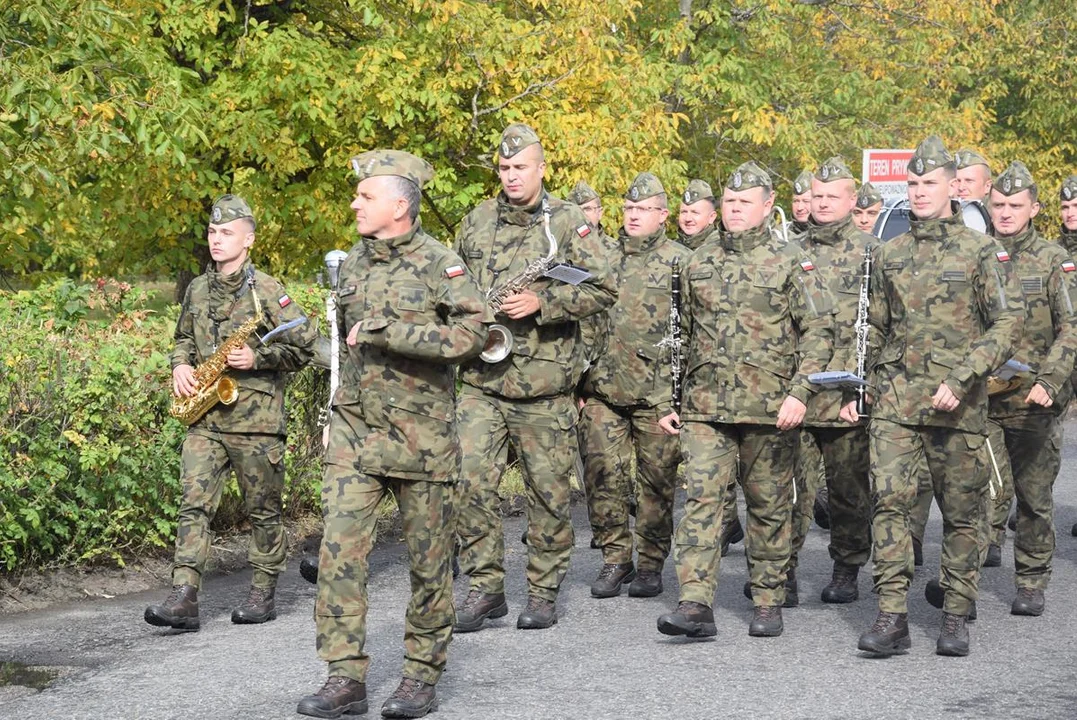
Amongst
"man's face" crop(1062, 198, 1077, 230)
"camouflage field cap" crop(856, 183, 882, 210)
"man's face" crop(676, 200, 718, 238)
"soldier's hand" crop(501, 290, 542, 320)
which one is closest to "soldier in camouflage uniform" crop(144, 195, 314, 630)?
"soldier's hand" crop(501, 290, 542, 320)

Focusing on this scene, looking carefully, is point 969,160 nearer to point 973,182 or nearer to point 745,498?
point 973,182

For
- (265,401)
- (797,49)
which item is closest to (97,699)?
(265,401)

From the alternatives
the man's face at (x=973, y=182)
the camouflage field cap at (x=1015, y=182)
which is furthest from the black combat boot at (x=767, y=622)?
the man's face at (x=973, y=182)

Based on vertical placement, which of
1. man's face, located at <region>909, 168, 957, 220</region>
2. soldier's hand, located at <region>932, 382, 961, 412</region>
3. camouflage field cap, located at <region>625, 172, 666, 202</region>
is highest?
camouflage field cap, located at <region>625, 172, 666, 202</region>

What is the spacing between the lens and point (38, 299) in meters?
10.7

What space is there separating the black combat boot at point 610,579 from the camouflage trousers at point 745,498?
111 cm

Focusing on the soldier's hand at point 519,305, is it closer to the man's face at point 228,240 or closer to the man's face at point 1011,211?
the man's face at point 228,240

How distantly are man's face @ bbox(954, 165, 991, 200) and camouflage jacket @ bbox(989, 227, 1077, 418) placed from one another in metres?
1.24

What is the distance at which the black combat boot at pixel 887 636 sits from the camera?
7.85 metres

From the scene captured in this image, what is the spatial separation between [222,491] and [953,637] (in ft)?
11.8

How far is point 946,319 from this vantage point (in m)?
8.02

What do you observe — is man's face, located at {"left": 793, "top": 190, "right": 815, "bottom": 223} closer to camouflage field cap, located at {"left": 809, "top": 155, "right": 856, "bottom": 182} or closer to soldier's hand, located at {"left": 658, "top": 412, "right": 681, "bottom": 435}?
camouflage field cap, located at {"left": 809, "top": 155, "right": 856, "bottom": 182}

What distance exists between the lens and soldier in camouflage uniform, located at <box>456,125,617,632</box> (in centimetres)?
834

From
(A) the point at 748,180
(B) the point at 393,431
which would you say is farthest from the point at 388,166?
(A) the point at 748,180
